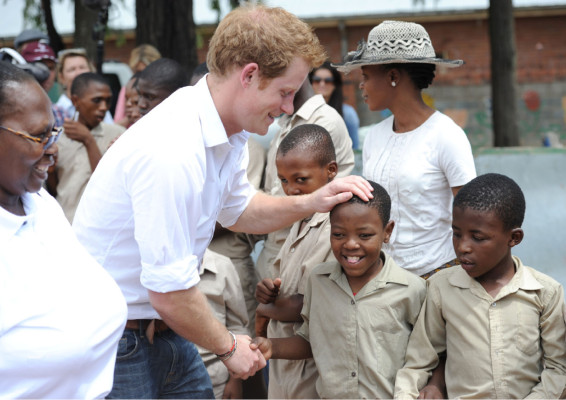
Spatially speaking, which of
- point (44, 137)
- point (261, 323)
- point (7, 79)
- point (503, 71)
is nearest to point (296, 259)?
point (261, 323)

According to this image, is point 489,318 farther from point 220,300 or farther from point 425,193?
point 220,300

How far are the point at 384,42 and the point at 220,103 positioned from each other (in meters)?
1.46

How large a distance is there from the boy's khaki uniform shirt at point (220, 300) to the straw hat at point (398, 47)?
139 cm

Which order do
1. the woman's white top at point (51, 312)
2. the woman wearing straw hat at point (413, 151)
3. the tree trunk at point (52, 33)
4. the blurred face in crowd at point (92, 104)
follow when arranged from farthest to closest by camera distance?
the tree trunk at point (52, 33) < the blurred face in crowd at point (92, 104) < the woman wearing straw hat at point (413, 151) < the woman's white top at point (51, 312)

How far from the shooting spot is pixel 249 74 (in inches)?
98.8

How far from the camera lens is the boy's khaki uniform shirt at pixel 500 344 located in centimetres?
295

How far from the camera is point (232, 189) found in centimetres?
308

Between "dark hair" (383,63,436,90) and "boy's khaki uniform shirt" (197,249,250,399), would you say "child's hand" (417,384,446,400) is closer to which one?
"boy's khaki uniform shirt" (197,249,250,399)

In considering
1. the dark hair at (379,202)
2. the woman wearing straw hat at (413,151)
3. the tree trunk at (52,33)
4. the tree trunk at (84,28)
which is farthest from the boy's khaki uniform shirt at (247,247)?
the tree trunk at (52,33)

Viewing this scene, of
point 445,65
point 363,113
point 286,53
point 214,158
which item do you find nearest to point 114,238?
point 214,158

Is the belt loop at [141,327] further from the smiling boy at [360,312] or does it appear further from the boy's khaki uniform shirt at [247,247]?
the boy's khaki uniform shirt at [247,247]

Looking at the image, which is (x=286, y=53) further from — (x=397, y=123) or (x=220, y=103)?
(x=397, y=123)

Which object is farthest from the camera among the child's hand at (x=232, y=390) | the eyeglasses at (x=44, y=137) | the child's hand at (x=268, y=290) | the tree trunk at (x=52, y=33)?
the tree trunk at (x=52, y=33)

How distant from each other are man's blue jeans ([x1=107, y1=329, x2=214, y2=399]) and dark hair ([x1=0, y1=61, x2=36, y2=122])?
1144mm
